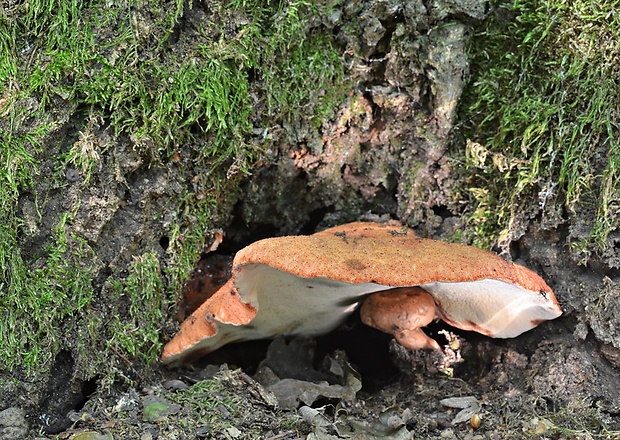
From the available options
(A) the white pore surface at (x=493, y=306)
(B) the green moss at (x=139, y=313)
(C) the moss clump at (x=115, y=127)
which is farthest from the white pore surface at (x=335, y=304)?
(C) the moss clump at (x=115, y=127)

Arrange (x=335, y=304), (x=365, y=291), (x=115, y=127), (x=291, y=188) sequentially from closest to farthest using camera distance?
(x=115, y=127), (x=365, y=291), (x=335, y=304), (x=291, y=188)

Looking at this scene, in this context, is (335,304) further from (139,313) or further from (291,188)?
(139,313)

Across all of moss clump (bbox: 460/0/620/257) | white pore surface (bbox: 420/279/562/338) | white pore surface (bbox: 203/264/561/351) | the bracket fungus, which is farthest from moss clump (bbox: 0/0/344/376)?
white pore surface (bbox: 420/279/562/338)

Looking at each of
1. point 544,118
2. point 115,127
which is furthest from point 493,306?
point 115,127

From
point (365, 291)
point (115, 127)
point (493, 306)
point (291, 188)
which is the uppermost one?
point (115, 127)

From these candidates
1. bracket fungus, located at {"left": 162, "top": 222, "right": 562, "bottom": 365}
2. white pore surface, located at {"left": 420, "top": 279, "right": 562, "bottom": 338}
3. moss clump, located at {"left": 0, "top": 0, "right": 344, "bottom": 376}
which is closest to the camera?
bracket fungus, located at {"left": 162, "top": 222, "right": 562, "bottom": 365}

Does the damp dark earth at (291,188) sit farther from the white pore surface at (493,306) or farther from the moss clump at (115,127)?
the white pore surface at (493,306)

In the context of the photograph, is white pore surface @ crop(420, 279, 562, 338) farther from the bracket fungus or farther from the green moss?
the green moss
